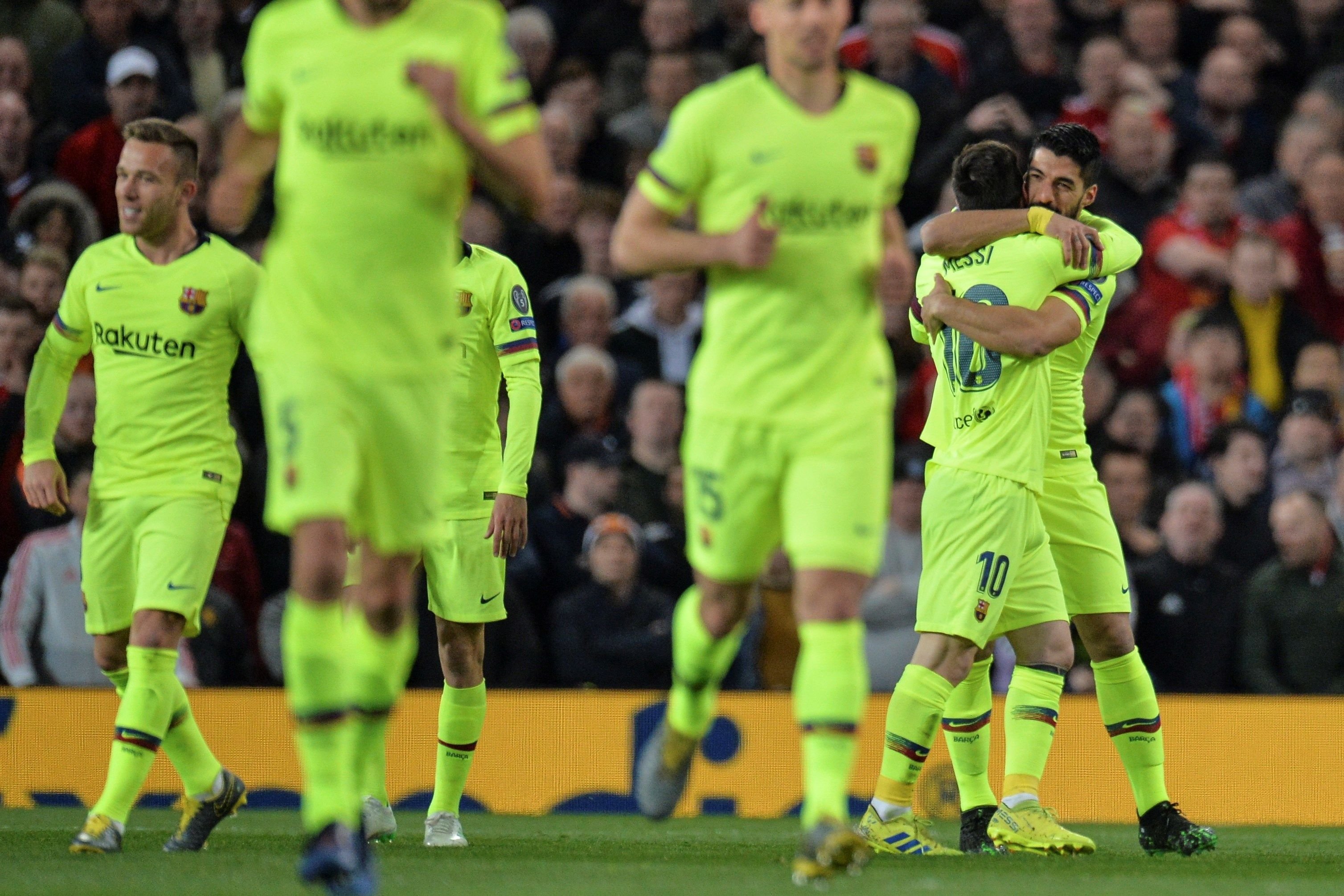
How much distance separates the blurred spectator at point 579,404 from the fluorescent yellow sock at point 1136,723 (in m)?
5.07

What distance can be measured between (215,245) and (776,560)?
465cm

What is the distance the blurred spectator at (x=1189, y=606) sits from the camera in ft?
36.8

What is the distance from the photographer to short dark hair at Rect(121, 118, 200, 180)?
24.6 feet

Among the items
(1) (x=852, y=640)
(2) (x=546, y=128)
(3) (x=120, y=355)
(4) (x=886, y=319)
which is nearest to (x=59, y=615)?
(3) (x=120, y=355)

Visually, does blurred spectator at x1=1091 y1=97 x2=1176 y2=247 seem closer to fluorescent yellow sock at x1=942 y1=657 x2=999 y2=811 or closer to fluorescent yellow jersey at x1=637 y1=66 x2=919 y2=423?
fluorescent yellow sock at x1=942 y1=657 x2=999 y2=811

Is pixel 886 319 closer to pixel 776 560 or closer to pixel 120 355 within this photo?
pixel 776 560

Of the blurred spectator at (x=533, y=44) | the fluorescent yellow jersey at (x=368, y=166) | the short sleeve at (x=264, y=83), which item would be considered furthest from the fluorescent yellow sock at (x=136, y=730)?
the blurred spectator at (x=533, y=44)

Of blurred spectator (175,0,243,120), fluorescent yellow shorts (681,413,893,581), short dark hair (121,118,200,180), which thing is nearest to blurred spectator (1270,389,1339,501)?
fluorescent yellow shorts (681,413,893,581)

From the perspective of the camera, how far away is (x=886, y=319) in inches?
519

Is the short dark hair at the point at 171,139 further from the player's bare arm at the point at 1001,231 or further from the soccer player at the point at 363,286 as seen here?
the player's bare arm at the point at 1001,231

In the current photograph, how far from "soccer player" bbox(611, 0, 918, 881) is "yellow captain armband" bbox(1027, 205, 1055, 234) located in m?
1.78

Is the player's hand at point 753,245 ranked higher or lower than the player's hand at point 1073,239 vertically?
lower

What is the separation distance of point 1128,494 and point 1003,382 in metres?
4.29

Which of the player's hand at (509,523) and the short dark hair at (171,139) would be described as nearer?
the short dark hair at (171,139)
